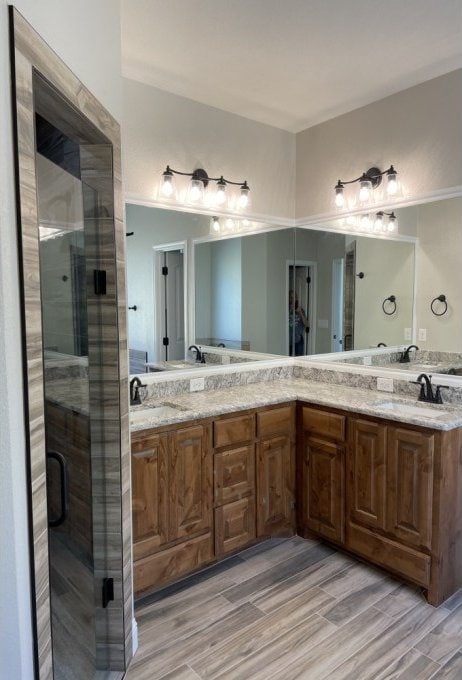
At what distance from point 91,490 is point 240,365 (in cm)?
160

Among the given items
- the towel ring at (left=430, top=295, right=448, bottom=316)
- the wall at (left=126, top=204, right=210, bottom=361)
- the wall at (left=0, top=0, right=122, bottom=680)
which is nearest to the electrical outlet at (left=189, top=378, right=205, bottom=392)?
the wall at (left=126, top=204, right=210, bottom=361)

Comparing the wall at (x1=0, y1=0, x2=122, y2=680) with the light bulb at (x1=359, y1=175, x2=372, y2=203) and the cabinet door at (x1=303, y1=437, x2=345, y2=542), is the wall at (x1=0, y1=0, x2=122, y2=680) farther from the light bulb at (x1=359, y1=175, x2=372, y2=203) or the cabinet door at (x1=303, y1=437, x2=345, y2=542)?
the light bulb at (x1=359, y1=175, x2=372, y2=203)

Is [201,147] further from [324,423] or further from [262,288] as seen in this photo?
[324,423]

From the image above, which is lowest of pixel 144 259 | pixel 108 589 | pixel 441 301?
pixel 108 589

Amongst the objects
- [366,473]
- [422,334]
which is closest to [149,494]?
[366,473]

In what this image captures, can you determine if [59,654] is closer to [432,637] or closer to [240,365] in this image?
[432,637]

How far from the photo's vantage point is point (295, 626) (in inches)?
82.8

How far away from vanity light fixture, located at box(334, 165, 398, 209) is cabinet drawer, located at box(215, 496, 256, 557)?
2.11m

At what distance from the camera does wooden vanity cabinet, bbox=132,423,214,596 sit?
7.07ft

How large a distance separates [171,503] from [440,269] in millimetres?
2093

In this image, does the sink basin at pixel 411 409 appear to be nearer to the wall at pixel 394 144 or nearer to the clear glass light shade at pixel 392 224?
the clear glass light shade at pixel 392 224

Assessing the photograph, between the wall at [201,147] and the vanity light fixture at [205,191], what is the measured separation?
0.15 ft

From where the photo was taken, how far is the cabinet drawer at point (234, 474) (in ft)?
8.14

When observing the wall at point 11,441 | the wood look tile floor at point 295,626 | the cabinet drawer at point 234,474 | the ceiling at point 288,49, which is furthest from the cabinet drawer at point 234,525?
the ceiling at point 288,49
